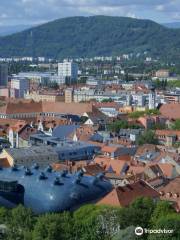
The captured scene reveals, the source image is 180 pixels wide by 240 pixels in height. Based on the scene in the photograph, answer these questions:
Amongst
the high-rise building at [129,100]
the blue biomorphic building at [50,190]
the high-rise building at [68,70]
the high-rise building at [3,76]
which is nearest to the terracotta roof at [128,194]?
the blue biomorphic building at [50,190]

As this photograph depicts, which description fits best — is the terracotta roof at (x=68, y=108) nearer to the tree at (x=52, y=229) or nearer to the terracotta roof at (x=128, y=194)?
the terracotta roof at (x=128, y=194)

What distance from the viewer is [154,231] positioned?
18203 mm

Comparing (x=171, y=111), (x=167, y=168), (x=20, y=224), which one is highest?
→ (x=20, y=224)

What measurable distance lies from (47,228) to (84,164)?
11824 mm

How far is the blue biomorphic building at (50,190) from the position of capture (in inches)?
966

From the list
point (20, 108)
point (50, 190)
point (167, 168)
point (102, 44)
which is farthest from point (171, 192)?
point (102, 44)

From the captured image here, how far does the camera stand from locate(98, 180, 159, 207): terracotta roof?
23.3 metres

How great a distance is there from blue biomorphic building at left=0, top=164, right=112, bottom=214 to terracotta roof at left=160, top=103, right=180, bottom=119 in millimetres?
28858

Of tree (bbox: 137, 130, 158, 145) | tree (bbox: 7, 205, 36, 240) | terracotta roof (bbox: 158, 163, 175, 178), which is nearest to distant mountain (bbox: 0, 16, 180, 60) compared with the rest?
tree (bbox: 137, 130, 158, 145)

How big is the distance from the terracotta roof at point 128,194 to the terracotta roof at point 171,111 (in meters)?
28.9

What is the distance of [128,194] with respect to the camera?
24031mm

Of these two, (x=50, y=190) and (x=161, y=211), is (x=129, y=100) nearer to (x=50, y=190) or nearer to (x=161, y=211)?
(x=50, y=190)

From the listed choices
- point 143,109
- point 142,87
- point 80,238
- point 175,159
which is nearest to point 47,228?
point 80,238

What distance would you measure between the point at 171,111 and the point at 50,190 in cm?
3164
